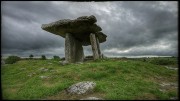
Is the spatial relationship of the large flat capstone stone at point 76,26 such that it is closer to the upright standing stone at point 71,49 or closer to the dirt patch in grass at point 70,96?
the upright standing stone at point 71,49

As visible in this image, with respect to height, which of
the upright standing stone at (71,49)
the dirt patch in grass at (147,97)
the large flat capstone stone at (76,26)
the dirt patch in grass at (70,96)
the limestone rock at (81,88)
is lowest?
the dirt patch in grass at (147,97)

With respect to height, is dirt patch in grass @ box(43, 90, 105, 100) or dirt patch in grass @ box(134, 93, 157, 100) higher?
dirt patch in grass @ box(43, 90, 105, 100)

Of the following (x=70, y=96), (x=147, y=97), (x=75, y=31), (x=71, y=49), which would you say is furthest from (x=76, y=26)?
(x=147, y=97)

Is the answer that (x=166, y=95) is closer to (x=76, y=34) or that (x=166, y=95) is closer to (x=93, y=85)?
(x=93, y=85)

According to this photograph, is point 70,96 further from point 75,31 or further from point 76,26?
point 75,31

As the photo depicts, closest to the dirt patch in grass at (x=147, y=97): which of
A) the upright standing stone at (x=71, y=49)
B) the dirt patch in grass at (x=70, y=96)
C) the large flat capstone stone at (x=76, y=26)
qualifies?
the dirt patch in grass at (x=70, y=96)

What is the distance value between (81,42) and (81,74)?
1841 cm

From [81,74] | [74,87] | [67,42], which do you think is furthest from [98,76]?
[67,42]

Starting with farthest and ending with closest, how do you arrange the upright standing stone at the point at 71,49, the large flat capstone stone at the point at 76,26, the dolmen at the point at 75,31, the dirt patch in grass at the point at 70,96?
1. the upright standing stone at the point at 71,49
2. the dolmen at the point at 75,31
3. the large flat capstone stone at the point at 76,26
4. the dirt patch in grass at the point at 70,96

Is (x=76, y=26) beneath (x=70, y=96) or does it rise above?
above

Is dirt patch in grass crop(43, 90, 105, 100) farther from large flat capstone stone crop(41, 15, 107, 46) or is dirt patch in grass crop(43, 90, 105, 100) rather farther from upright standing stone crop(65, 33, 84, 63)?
upright standing stone crop(65, 33, 84, 63)

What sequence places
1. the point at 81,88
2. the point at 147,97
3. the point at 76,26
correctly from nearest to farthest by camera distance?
the point at 147,97 < the point at 81,88 < the point at 76,26

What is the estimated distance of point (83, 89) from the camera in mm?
12164

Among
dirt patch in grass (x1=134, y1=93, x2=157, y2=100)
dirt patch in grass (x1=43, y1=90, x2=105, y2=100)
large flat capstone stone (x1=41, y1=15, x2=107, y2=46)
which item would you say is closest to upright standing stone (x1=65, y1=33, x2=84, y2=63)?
large flat capstone stone (x1=41, y1=15, x2=107, y2=46)
